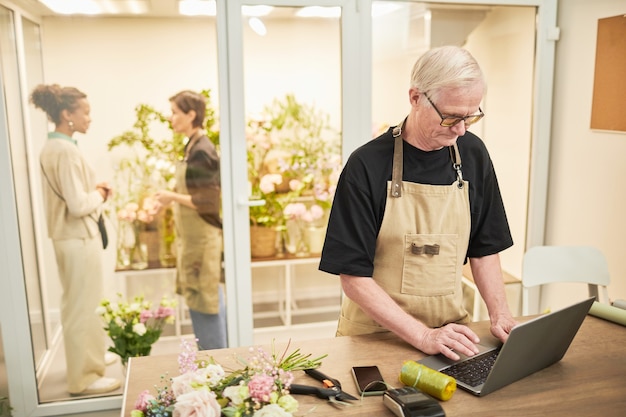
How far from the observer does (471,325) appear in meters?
1.68

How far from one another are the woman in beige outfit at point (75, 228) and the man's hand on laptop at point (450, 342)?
187cm

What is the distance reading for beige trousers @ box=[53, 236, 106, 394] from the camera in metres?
2.78

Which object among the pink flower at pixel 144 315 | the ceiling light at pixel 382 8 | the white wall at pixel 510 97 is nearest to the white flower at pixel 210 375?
the pink flower at pixel 144 315

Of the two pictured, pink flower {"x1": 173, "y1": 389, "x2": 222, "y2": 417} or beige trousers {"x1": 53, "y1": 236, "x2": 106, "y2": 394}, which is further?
beige trousers {"x1": 53, "y1": 236, "x2": 106, "y2": 394}

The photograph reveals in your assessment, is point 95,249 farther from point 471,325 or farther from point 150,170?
point 471,325

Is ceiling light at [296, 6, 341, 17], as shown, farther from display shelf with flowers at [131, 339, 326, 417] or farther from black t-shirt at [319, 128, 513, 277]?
display shelf with flowers at [131, 339, 326, 417]

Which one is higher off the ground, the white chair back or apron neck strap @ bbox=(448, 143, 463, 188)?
apron neck strap @ bbox=(448, 143, 463, 188)

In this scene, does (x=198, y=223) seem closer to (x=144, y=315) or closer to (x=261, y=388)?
(x=144, y=315)

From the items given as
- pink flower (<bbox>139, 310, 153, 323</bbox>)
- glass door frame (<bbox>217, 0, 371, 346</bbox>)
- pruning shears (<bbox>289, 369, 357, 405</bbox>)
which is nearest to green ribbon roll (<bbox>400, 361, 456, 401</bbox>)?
pruning shears (<bbox>289, 369, 357, 405</bbox>)

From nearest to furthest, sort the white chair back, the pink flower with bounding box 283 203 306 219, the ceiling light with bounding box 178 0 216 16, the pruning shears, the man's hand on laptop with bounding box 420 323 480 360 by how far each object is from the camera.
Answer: the pruning shears → the man's hand on laptop with bounding box 420 323 480 360 → the white chair back → the ceiling light with bounding box 178 0 216 16 → the pink flower with bounding box 283 203 306 219

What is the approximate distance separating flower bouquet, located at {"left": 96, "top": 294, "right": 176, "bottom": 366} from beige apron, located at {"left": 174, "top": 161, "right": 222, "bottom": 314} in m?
0.16

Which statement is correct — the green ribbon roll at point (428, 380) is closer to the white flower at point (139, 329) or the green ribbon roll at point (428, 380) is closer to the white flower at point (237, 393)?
the white flower at point (237, 393)

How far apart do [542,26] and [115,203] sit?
234 centimetres

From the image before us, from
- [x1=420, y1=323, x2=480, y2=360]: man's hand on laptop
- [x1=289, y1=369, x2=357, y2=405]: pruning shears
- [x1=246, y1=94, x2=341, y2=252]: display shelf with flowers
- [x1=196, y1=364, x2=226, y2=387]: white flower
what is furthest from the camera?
[x1=246, y1=94, x2=341, y2=252]: display shelf with flowers
